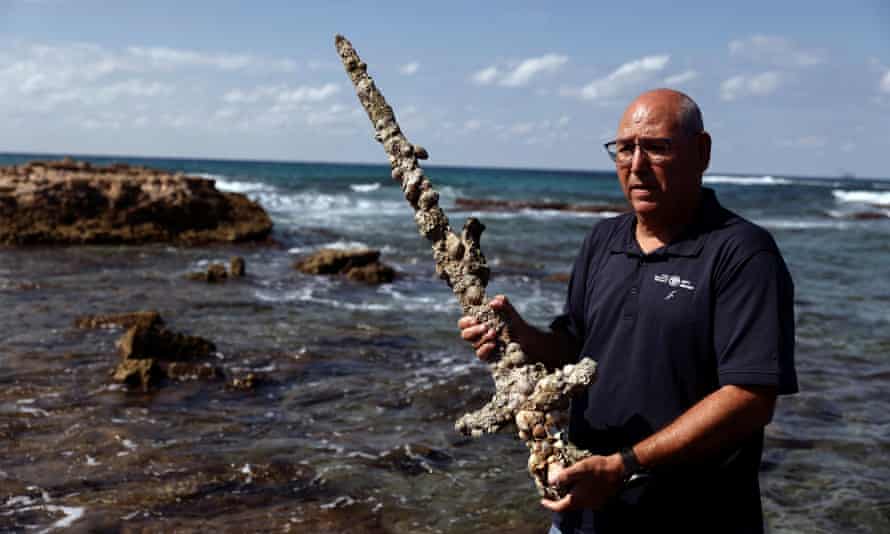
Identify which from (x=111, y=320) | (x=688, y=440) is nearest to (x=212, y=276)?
(x=111, y=320)

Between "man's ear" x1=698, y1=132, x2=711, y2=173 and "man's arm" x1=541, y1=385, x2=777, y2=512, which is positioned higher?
"man's ear" x1=698, y1=132, x2=711, y2=173

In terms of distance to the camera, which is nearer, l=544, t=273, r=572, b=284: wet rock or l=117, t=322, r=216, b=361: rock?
l=117, t=322, r=216, b=361: rock

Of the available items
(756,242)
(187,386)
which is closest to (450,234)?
(756,242)

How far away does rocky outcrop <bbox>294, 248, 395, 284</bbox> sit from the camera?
672 inches

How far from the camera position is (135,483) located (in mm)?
6098

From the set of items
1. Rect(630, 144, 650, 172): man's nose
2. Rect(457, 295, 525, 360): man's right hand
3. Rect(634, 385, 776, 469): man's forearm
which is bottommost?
Rect(634, 385, 776, 469): man's forearm

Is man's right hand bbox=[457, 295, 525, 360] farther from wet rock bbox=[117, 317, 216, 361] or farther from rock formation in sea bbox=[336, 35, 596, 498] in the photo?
wet rock bbox=[117, 317, 216, 361]

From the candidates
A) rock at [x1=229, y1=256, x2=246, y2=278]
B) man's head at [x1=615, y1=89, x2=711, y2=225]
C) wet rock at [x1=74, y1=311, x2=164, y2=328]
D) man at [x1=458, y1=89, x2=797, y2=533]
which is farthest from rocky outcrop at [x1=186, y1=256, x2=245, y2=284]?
man's head at [x1=615, y1=89, x2=711, y2=225]

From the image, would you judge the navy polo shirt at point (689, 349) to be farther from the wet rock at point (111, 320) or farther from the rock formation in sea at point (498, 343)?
the wet rock at point (111, 320)

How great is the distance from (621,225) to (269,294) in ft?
41.0

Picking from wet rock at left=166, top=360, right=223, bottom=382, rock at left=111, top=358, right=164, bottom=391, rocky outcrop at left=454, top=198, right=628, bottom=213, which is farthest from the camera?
rocky outcrop at left=454, top=198, right=628, bottom=213

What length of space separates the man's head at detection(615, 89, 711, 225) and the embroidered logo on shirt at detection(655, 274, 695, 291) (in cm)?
21

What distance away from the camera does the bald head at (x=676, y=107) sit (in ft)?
8.56

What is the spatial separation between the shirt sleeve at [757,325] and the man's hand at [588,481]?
0.43 metres
